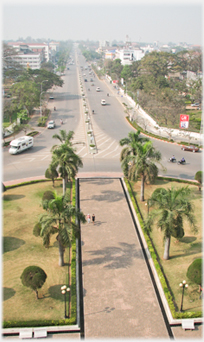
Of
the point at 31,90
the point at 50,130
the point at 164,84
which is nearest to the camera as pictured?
the point at 50,130

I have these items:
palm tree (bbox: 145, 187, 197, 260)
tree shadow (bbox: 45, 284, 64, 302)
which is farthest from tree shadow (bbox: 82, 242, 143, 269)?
palm tree (bbox: 145, 187, 197, 260)

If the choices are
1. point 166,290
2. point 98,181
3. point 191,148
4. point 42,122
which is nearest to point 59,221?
point 166,290

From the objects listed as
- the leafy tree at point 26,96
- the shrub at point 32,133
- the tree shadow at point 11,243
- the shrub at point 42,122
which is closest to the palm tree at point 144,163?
the tree shadow at point 11,243

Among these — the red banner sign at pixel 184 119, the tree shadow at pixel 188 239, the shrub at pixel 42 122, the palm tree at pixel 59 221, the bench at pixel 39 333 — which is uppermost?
the red banner sign at pixel 184 119

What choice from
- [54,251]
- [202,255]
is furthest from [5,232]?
[202,255]

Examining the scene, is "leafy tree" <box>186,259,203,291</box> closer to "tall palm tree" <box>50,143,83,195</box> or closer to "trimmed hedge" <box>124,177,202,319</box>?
"trimmed hedge" <box>124,177,202,319</box>

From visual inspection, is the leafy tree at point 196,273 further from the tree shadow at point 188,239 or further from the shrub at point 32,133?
the shrub at point 32,133

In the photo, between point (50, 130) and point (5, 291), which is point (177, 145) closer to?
point (50, 130)
